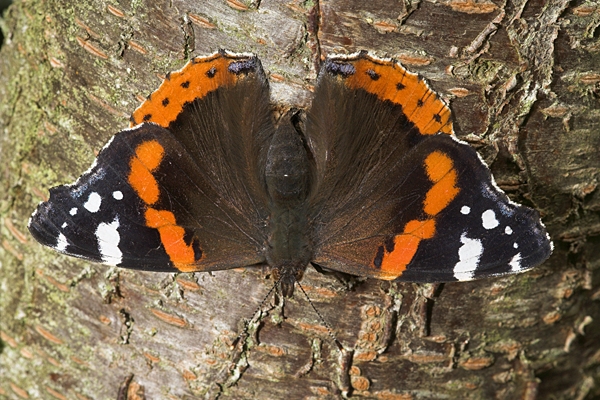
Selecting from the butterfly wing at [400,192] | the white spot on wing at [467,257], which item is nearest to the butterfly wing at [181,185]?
the butterfly wing at [400,192]

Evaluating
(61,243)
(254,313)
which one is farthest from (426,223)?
(61,243)

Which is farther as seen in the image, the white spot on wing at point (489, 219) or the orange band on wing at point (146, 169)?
the orange band on wing at point (146, 169)

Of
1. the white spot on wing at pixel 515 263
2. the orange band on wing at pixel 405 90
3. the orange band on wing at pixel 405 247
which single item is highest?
the orange band on wing at pixel 405 90

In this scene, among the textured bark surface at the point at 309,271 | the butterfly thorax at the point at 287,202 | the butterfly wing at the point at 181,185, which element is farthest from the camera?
the butterfly thorax at the point at 287,202

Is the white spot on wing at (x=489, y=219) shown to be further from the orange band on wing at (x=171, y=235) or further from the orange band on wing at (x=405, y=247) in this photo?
the orange band on wing at (x=171, y=235)

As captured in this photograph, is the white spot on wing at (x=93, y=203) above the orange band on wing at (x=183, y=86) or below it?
below

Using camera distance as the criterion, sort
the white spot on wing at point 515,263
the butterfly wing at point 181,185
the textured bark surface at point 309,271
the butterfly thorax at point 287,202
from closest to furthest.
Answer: the textured bark surface at point 309,271, the white spot on wing at point 515,263, the butterfly wing at point 181,185, the butterfly thorax at point 287,202

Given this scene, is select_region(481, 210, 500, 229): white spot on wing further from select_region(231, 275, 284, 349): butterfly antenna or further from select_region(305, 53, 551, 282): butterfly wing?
select_region(231, 275, 284, 349): butterfly antenna

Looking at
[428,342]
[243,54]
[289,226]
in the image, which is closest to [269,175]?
[289,226]
